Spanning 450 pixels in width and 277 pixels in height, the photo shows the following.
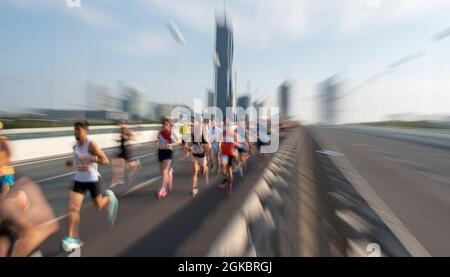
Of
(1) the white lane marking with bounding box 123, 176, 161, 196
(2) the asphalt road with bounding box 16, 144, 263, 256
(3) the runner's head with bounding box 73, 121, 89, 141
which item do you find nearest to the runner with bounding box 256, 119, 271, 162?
(2) the asphalt road with bounding box 16, 144, 263, 256

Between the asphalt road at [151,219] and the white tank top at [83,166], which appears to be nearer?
the asphalt road at [151,219]

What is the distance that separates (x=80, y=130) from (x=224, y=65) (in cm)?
7533

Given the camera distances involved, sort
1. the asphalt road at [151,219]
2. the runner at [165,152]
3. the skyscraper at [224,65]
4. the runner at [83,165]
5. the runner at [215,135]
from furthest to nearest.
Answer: the skyscraper at [224,65]
the runner at [215,135]
the runner at [165,152]
the runner at [83,165]
the asphalt road at [151,219]

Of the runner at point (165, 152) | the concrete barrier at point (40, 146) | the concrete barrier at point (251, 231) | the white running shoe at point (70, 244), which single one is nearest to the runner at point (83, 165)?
the white running shoe at point (70, 244)

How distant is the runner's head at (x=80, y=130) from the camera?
4699mm

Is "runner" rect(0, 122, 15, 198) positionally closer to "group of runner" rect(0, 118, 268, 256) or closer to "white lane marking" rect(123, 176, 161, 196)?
"group of runner" rect(0, 118, 268, 256)

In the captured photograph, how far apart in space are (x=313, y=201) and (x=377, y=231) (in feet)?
7.17

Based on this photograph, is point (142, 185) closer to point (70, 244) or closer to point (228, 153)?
point (228, 153)

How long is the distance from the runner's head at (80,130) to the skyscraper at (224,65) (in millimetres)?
64623

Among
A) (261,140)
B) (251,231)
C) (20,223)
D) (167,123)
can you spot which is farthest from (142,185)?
(261,140)

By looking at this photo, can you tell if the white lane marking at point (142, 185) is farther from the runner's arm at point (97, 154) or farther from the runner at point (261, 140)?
the runner at point (261, 140)

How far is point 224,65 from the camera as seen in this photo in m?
78.1
